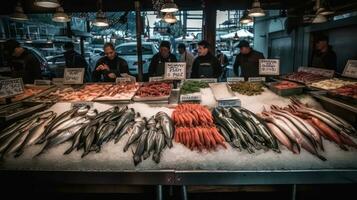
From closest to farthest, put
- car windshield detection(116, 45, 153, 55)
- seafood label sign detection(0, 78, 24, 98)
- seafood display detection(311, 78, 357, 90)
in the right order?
seafood label sign detection(0, 78, 24, 98)
seafood display detection(311, 78, 357, 90)
car windshield detection(116, 45, 153, 55)

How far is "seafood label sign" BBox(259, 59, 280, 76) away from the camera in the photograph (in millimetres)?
5113

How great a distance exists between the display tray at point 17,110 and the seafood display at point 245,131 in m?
2.54

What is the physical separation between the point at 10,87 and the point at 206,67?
430 centimetres

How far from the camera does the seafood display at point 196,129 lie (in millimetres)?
2546

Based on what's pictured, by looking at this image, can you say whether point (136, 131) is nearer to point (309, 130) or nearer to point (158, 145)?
point (158, 145)

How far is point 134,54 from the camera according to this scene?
14.4 metres

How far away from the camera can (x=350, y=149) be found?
245 centimetres

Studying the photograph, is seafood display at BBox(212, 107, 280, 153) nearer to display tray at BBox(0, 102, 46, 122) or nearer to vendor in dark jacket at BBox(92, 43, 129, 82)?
display tray at BBox(0, 102, 46, 122)

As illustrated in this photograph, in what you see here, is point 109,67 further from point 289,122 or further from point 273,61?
point 289,122

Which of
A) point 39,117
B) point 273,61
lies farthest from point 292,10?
point 39,117

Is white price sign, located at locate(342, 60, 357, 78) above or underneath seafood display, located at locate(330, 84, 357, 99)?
above

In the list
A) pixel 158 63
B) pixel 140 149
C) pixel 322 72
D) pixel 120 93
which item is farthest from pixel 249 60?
pixel 140 149

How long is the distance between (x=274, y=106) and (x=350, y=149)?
1.11m

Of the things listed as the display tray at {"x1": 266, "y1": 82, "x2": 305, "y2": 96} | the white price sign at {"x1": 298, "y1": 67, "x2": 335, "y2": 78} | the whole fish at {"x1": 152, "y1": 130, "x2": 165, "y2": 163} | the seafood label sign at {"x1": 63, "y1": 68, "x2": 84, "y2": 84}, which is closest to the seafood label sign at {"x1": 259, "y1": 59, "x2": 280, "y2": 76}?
the white price sign at {"x1": 298, "y1": 67, "x2": 335, "y2": 78}
